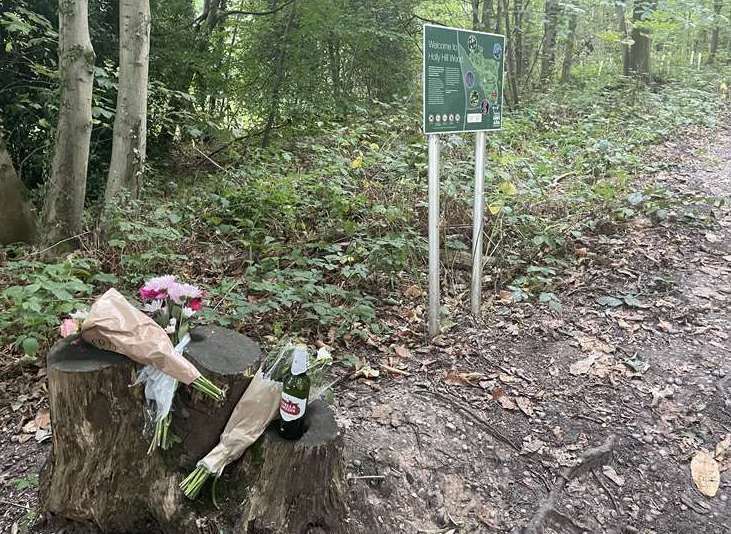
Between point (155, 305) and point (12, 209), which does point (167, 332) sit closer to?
point (155, 305)

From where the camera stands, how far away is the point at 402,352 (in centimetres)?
415

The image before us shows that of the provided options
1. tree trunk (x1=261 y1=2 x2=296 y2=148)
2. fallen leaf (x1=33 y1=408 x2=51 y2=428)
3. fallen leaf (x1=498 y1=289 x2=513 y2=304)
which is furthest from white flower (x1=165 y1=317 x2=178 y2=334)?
tree trunk (x1=261 y1=2 x2=296 y2=148)

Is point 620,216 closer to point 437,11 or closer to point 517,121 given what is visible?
point 517,121

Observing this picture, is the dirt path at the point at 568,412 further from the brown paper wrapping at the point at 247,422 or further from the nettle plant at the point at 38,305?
the nettle plant at the point at 38,305

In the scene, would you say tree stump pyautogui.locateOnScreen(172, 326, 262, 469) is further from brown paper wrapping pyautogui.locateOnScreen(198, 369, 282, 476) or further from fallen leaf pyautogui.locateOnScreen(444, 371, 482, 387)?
fallen leaf pyautogui.locateOnScreen(444, 371, 482, 387)

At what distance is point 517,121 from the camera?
10406 mm

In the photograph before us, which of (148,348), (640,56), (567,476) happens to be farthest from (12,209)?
(640,56)

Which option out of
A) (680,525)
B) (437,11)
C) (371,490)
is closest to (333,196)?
(371,490)

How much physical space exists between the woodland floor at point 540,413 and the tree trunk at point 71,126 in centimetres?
209

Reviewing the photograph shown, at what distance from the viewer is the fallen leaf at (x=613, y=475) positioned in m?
3.12

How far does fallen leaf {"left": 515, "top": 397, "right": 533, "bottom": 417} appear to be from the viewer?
3557mm

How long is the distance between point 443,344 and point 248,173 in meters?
4.11

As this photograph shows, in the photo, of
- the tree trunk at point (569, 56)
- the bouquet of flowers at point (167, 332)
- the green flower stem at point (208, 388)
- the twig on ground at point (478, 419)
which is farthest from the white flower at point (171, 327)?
the tree trunk at point (569, 56)

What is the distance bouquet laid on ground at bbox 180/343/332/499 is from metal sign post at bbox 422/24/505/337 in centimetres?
200
